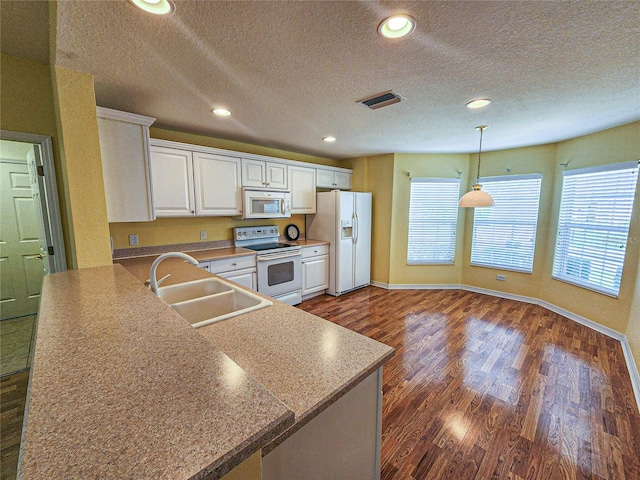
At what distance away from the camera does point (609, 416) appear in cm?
185

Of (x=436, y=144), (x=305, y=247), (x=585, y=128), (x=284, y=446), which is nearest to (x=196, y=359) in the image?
(x=284, y=446)

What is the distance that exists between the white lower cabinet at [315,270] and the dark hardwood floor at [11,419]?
2874mm

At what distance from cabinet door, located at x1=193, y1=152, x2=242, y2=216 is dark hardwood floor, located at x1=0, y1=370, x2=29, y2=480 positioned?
6.63 ft

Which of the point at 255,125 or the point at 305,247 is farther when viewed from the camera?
the point at 305,247

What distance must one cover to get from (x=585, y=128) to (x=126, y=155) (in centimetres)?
472

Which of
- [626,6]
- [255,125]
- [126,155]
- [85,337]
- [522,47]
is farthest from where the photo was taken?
[255,125]

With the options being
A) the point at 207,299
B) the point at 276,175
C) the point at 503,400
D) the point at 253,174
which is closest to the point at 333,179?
the point at 276,175

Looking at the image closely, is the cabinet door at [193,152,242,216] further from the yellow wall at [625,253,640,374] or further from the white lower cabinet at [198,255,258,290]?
the yellow wall at [625,253,640,374]

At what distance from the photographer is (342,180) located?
4742 millimetres

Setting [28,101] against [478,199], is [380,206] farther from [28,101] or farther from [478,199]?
[28,101]

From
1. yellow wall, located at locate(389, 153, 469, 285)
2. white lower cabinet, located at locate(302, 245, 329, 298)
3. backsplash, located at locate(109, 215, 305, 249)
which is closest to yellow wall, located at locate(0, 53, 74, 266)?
backsplash, located at locate(109, 215, 305, 249)

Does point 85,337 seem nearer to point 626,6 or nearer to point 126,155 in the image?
point 126,155

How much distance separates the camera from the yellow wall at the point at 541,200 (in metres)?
3.70

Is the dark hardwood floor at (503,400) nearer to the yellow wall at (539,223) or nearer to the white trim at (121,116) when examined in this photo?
the yellow wall at (539,223)
